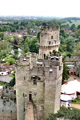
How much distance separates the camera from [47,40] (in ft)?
123

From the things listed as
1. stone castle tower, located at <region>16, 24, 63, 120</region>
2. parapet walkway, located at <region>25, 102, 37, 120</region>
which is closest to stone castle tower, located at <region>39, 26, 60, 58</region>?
stone castle tower, located at <region>16, 24, 63, 120</region>

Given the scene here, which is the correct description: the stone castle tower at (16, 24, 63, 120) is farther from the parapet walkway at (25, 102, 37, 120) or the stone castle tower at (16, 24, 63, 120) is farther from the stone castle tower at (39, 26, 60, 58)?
the stone castle tower at (39, 26, 60, 58)

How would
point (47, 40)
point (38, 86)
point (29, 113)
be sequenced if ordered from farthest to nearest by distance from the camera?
point (47, 40)
point (38, 86)
point (29, 113)

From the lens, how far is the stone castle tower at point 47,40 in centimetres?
3738

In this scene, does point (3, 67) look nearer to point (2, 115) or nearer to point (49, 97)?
point (2, 115)

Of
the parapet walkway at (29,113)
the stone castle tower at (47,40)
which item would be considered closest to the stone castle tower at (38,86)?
the parapet walkway at (29,113)

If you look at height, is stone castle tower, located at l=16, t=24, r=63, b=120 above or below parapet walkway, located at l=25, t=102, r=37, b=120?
above

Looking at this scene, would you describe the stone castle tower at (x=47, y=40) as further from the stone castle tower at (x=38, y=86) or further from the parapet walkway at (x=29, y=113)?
the parapet walkway at (x=29, y=113)

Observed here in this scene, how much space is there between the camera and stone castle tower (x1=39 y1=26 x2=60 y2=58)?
37375 mm

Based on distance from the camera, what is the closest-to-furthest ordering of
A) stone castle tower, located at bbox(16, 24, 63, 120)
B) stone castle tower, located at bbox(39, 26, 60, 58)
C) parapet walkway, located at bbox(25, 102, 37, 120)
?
stone castle tower, located at bbox(16, 24, 63, 120) → parapet walkway, located at bbox(25, 102, 37, 120) → stone castle tower, located at bbox(39, 26, 60, 58)

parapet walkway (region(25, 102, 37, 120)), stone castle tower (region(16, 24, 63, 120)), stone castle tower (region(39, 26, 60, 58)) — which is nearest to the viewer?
stone castle tower (region(16, 24, 63, 120))

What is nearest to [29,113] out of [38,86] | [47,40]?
[38,86]

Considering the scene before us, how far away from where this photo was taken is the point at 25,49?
3103 inches

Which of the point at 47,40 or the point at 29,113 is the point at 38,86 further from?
the point at 47,40
